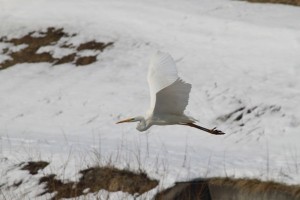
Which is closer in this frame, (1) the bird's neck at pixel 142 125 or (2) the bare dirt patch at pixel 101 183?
(1) the bird's neck at pixel 142 125

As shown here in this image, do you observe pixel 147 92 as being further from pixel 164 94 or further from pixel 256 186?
pixel 256 186

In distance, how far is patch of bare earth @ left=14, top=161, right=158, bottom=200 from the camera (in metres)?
7.90

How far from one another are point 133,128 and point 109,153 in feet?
8.37

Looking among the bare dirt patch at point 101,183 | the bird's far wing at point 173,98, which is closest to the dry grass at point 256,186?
the bare dirt patch at point 101,183

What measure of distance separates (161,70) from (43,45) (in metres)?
9.60

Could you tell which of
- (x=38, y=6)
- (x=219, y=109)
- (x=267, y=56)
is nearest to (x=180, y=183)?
(x=219, y=109)

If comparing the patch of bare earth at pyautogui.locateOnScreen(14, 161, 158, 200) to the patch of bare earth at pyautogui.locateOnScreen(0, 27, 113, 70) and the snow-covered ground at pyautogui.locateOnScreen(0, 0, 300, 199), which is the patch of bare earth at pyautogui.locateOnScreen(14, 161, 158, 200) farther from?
the patch of bare earth at pyautogui.locateOnScreen(0, 27, 113, 70)

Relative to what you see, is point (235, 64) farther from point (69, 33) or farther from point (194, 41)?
point (69, 33)

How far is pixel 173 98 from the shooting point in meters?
7.46

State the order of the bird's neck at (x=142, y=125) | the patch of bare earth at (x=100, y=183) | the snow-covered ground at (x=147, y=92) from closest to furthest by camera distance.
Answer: the bird's neck at (x=142, y=125), the patch of bare earth at (x=100, y=183), the snow-covered ground at (x=147, y=92)

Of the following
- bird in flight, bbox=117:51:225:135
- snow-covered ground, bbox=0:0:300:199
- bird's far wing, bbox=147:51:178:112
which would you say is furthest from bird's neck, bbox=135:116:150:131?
snow-covered ground, bbox=0:0:300:199

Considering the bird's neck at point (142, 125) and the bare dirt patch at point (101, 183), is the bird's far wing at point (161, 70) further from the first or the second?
the bare dirt patch at point (101, 183)

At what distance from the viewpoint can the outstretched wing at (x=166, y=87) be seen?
7.07 meters

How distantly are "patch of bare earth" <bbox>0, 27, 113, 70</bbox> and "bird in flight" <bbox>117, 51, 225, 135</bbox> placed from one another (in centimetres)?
763
